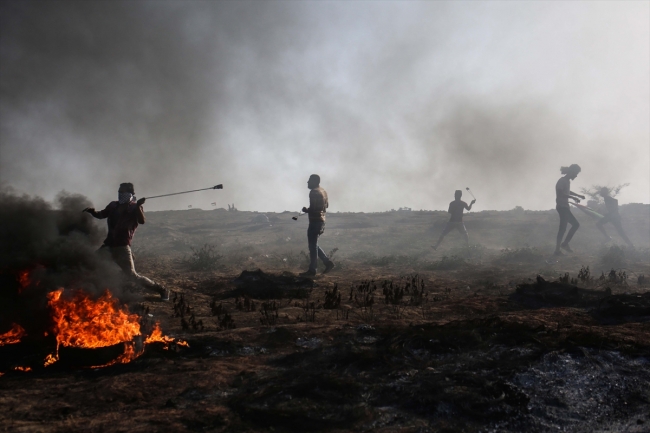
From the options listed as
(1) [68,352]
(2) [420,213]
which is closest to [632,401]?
(1) [68,352]

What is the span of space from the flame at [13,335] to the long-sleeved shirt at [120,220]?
253 centimetres

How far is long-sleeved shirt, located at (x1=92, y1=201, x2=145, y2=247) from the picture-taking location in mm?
6965

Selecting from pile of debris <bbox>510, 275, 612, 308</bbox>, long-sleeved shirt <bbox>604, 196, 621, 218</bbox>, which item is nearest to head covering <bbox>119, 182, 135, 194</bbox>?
pile of debris <bbox>510, 275, 612, 308</bbox>

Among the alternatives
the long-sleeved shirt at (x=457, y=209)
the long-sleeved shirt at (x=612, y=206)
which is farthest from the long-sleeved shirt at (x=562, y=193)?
the long-sleeved shirt at (x=612, y=206)

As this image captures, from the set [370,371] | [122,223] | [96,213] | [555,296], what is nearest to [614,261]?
[555,296]

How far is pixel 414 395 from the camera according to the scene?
325 centimetres

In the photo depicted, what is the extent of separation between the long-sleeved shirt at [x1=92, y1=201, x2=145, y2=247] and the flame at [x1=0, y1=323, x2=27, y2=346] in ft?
8.30

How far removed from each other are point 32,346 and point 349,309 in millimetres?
4023

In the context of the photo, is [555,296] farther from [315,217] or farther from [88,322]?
[88,322]

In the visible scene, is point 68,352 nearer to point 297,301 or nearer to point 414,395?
point 414,395

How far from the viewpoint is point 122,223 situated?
6988mm

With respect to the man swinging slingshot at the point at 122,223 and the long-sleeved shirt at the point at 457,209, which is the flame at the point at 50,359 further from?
the long-sleeved shirt at the point at 457,209

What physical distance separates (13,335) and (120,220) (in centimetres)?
275

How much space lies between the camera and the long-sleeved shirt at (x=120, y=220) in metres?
6.96
